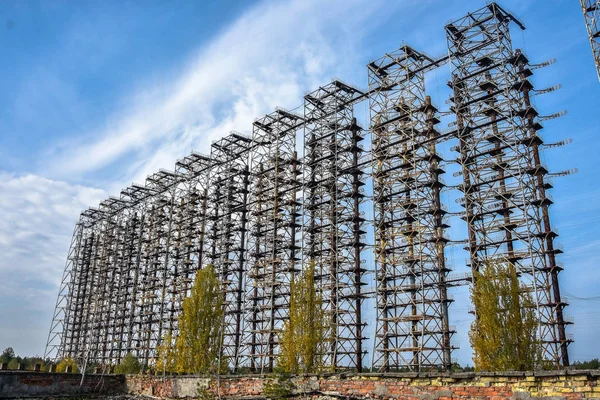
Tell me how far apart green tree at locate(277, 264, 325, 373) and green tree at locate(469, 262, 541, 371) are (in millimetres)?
9537

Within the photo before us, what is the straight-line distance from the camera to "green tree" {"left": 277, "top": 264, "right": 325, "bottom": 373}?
3241 cm

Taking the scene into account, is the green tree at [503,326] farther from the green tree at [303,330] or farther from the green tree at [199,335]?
the green tree at [199,335]

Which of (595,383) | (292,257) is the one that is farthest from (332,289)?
(595,383)

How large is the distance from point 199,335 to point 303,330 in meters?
9.07

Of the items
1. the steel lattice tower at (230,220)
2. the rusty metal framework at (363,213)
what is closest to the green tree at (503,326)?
the rusty metal framework at (363,213)

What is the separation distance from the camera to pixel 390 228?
4153 cm

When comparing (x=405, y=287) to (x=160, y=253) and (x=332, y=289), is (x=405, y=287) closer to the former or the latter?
(x=332, y=289)

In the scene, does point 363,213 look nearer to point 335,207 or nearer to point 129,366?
point 335,207

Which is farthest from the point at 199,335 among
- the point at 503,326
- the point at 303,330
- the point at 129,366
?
the point at 129,366

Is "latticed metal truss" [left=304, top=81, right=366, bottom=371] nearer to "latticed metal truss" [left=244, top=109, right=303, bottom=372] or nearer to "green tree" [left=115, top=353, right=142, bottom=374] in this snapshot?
"latticed metal truss" [left=244, top=109, right=303, bottom=372]

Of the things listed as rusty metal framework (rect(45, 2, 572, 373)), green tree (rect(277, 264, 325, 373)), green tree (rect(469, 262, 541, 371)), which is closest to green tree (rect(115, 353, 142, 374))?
rusty metal framework (rect(45, 2, 572, 373))

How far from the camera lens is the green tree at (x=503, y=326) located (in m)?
27.1

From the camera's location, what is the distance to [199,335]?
38.1m

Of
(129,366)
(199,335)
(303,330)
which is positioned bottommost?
(129,366)
